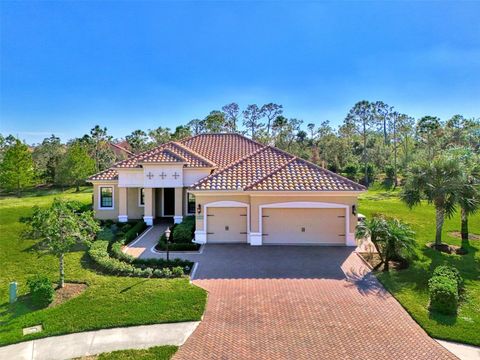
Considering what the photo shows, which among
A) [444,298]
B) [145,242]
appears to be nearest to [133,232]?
[145,242]

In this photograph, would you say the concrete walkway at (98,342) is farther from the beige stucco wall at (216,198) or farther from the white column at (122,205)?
the white column at (122,205)

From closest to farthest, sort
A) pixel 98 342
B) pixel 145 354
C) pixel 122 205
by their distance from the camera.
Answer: pixel 145 354 < pixel 98 342 < pixel 122 205

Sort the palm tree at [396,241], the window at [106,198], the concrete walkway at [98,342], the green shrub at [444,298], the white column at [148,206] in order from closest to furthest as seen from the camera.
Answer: the concrete walkway at [98,342], the green shrub at [444,298], the palm tree at [396,241], the white column at [148,206], the window at [106,198]

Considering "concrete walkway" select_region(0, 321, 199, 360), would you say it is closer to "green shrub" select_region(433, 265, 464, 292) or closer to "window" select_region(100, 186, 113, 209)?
"green shrub" select_region(433, 265, 464, 292)

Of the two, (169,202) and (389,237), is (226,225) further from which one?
(389,237)

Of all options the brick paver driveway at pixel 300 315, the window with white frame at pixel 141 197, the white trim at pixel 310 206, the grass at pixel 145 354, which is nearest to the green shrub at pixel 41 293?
the grass at pixel 145 354
